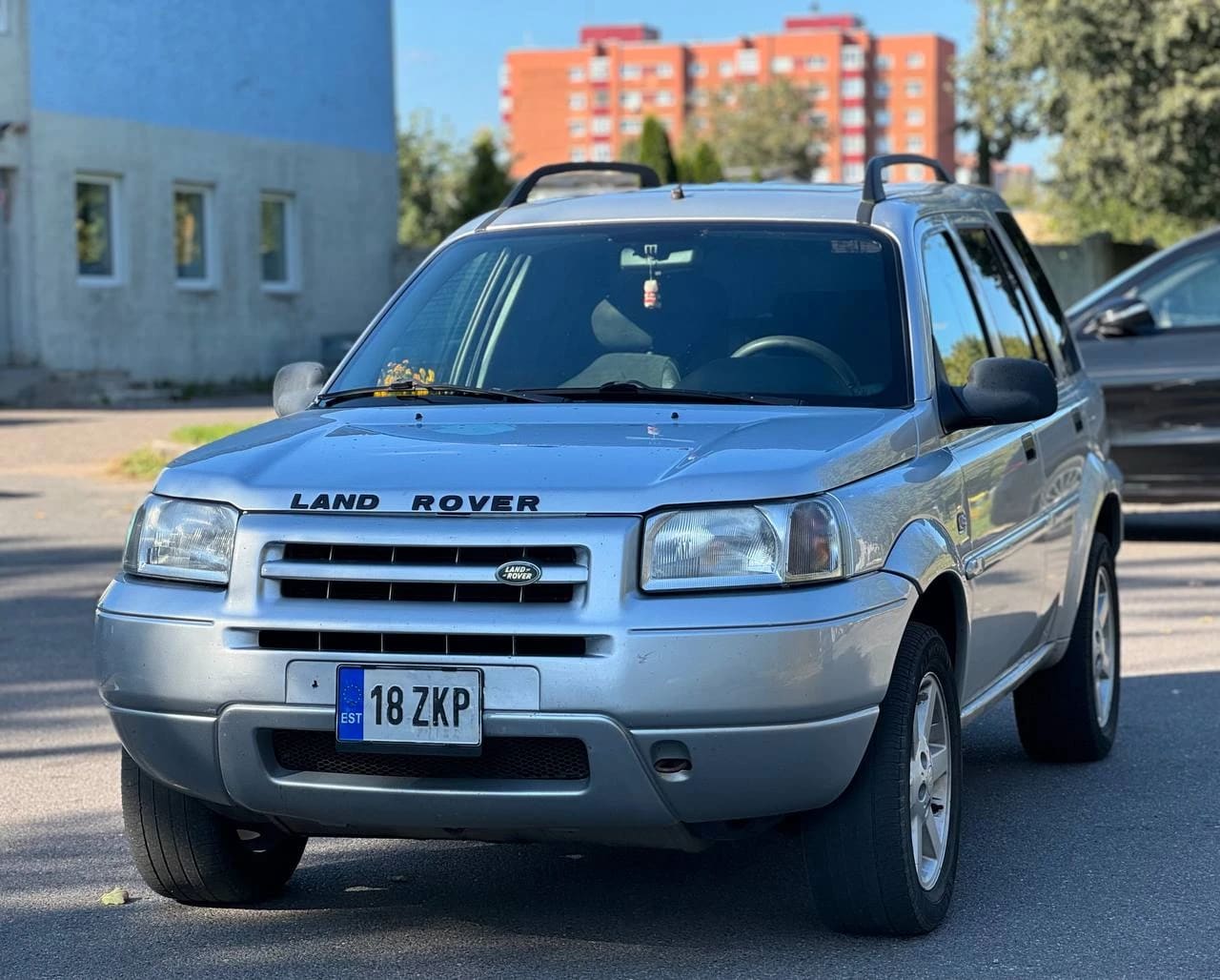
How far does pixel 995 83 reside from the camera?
101ft

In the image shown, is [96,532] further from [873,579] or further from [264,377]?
[264,377]

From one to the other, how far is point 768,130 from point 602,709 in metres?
95.8

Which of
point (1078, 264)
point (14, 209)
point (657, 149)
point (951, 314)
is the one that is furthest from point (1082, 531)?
point (657, 149)

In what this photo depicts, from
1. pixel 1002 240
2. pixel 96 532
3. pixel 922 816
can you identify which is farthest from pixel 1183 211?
pixel 922 816

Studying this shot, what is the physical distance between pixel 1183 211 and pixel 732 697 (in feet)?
92.1

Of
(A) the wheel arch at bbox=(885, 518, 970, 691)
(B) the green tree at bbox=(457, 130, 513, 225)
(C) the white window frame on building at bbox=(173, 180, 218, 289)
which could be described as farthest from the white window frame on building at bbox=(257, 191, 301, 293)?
(A) the wheel arch at bbox=(885, 518, 970, 691)

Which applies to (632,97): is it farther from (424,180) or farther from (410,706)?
(410,706)

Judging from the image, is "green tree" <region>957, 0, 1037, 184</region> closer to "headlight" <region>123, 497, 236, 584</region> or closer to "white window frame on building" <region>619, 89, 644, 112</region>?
"headlight" <region>123, 497, 236, 584</region>

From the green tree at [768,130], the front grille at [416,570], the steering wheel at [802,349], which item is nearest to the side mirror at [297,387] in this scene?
the steering wheel at [802,349]

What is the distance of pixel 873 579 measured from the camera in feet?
14.3

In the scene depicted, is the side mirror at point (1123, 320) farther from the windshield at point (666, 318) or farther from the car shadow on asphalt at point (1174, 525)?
the windshield at point (666, 318)

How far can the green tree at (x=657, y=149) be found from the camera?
4422 cm

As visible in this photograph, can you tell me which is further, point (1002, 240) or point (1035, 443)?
point (1002, 240)

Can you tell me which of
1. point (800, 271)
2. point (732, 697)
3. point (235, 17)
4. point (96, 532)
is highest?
point (235, 17)
